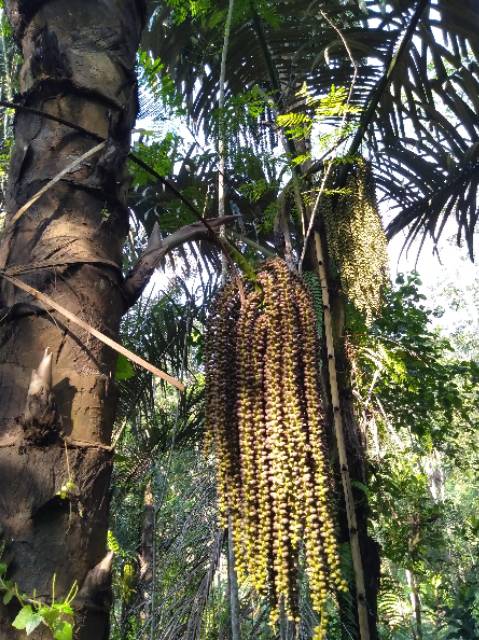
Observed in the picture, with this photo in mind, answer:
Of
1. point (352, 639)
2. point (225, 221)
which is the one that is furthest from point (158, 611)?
point (225, 221)

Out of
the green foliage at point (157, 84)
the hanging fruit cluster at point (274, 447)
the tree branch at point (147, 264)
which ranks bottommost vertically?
the hanging fruit cluster at point (274, 447)

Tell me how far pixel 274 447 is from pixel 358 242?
2341 mm

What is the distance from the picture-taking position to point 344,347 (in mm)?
3740

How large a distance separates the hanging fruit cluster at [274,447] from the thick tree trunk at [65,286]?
520 mm

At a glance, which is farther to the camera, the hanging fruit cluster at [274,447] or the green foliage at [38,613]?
the hanging fruit cluster at [274,447]

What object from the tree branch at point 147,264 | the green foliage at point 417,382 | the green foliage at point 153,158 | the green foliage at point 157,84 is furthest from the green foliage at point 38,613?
the green foliage at point 417,382

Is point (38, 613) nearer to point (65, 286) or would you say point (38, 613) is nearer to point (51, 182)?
point (65, 286)

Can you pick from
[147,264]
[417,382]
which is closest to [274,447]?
[147,264]

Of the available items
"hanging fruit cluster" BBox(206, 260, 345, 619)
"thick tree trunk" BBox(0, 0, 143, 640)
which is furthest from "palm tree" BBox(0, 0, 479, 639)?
"hanging fruit cluster" BBox(206, 260, 345, 619)

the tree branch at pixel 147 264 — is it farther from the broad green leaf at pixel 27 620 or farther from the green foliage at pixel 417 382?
the green foliage at pixel 417 382

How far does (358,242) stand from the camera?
370 cm

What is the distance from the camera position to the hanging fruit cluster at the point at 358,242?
3.70 meters

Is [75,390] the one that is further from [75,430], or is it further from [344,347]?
[344,347]

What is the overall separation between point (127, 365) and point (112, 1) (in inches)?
37.8
